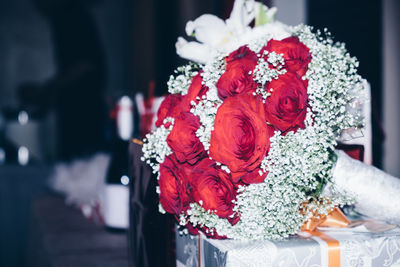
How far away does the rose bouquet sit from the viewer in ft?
1.48

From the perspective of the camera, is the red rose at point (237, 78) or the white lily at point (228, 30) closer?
the red rose at point (237, 78)

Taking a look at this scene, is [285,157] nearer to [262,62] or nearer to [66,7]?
[262,62]

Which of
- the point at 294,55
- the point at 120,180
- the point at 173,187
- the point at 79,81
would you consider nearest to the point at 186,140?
the point at 173,187

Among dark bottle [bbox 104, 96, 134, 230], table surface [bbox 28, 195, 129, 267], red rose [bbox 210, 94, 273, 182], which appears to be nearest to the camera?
red rose [bbox 210, 94, 273, 182]

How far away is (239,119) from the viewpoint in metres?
0.44

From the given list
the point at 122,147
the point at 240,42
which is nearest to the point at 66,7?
the point at 122,147

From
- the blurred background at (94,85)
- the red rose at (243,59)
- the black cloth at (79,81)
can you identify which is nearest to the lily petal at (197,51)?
the red rose at (243,59)

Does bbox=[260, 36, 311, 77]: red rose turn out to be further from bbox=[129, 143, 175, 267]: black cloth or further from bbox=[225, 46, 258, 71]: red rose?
bbox=[129, 143, 175, 267]: black cloth

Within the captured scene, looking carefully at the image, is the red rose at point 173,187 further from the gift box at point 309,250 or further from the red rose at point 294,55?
the red rose at point 294,55

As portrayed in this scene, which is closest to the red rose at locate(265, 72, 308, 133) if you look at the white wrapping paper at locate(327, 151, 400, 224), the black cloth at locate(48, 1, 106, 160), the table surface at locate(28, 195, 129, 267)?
the white wrapping paper at locate(327, 151, 400, 224)

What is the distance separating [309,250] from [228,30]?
34 centimetres

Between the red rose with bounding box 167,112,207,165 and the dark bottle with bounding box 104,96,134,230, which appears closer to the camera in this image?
the red rose with bounding box 167,112,207,165

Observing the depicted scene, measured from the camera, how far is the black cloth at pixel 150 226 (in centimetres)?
62

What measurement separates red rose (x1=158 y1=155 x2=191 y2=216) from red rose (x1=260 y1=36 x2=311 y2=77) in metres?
0.18
